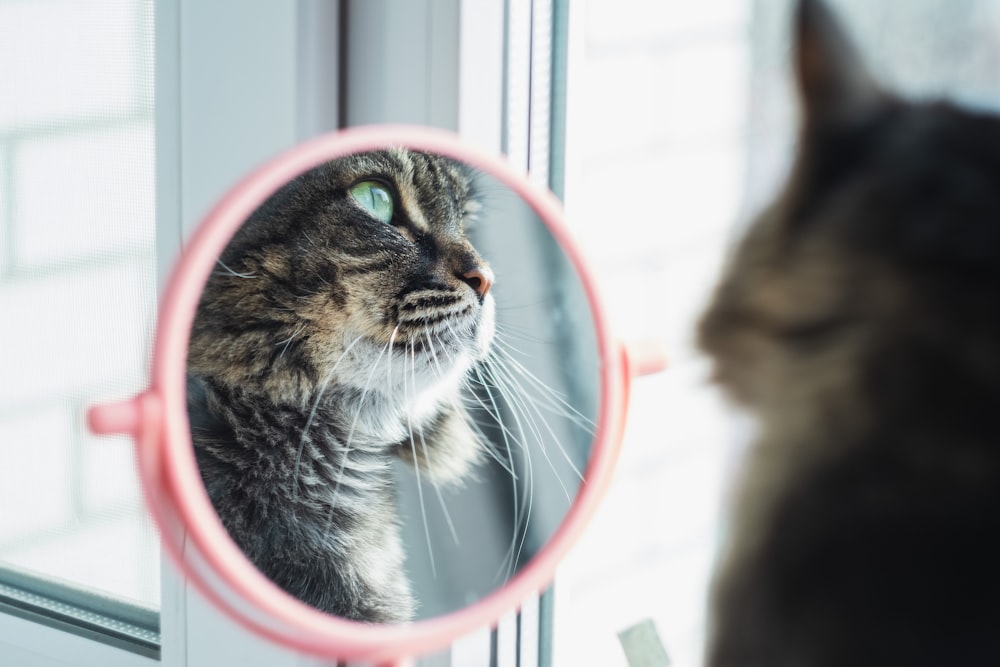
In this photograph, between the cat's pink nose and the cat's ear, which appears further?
the cat's pink nose

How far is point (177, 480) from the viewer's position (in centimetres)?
40

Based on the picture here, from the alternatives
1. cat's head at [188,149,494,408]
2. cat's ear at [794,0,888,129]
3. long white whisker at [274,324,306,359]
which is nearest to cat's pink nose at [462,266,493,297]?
cat's head at [188,149,494,408]

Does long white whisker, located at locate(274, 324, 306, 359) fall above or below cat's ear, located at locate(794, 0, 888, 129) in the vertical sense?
below

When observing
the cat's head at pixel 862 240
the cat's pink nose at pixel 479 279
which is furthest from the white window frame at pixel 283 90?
the cat's head at pixel 862 240

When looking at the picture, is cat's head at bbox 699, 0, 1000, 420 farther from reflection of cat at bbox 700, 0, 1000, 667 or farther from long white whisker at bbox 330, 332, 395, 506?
long white whisker at bbox 330, 332, 395, 506

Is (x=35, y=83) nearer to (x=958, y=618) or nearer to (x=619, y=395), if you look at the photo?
(x=619, y=395)

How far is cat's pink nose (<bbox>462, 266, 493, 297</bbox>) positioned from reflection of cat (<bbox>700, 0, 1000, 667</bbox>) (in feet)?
0.63

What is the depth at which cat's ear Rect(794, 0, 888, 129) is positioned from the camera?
0.45 m

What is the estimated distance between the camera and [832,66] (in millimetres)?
457

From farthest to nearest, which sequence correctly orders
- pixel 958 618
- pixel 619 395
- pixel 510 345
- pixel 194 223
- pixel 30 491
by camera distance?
pixel 30 491
pixel 194 223
pixel 510 345
pixel 619 395
pixel 958 618

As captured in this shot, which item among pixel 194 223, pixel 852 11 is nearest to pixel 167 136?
pixel 194 223

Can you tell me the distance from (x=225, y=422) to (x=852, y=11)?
1.54 feet

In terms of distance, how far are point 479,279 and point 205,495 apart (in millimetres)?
225

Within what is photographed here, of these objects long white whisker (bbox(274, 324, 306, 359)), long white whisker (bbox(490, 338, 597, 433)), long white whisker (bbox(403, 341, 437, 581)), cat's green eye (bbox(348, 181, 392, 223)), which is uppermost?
cat's green eye (bbox(348, 181, 392, 223))
